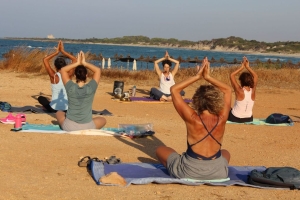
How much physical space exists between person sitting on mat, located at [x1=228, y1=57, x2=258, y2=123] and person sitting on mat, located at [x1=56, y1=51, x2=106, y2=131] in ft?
10.5

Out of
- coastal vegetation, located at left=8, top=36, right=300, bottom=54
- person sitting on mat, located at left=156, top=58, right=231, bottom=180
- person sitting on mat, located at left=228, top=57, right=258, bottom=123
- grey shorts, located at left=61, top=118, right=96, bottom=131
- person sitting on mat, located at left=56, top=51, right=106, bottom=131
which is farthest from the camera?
coastal vegetation, located at left=8, top=36, right=300, bottom=54

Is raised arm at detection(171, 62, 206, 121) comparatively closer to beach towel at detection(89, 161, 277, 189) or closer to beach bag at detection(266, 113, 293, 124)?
beach towel at detection(89, 161, 277, 189)

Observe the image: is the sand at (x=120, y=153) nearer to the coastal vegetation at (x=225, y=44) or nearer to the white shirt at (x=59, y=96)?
the white shirt at (x=59, y=96)

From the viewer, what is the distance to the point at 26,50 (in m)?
20.2

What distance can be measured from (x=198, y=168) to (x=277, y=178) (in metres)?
0.93

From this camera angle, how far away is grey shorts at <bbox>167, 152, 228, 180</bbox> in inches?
223

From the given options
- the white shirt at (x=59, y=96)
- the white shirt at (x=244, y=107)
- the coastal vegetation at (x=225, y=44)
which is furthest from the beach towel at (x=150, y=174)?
the coastal vegetation at (x=225, y=44)

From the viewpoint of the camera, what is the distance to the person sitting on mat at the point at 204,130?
557 centimetres

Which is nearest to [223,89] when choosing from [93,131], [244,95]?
[93,131]

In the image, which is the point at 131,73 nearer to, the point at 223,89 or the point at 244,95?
the point at 244,95

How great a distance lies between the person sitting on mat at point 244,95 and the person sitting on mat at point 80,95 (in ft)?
10.5

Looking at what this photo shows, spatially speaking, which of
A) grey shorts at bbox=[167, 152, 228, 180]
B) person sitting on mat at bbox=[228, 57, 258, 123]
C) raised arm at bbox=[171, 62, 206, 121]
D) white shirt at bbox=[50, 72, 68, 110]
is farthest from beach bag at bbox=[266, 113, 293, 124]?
raised arm at bbox=[171, 62, 206, 121]

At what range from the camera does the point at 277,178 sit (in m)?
5.75

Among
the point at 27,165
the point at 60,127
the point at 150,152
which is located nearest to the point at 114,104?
the point at 60,127
